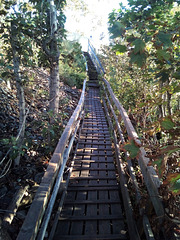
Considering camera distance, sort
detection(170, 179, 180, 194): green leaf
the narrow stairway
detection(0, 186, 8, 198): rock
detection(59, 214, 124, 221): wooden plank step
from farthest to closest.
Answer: detection(0, 186, 8, 198): rock
detection(59, 214, 124, 221): wooden plank step
the narrow stairway
detection(170, 179, 180, 194): green leaf

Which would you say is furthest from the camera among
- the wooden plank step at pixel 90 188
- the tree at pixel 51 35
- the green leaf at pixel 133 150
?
the tree at pixel 51 35

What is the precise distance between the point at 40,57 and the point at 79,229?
12.7ft

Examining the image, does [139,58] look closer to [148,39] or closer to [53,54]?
[148,39]

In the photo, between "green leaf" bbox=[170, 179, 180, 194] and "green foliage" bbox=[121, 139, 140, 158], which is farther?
"green foliage" bbox=[121, 139, 140, 158]

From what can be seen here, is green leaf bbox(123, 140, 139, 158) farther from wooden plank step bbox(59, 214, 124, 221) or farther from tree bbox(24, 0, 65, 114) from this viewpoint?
tree bbox(24, 0, 65, 114)

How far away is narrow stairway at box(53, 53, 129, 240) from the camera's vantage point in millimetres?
2248

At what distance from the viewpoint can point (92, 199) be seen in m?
2.81

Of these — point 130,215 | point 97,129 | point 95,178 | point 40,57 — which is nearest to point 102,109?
point 97,129

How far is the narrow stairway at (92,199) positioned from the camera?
2248mm

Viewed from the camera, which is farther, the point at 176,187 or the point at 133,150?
the point at 133,150

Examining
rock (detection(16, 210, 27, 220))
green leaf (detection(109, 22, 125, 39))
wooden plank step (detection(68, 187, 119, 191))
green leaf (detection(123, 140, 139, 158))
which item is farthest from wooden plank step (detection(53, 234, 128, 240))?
green leaf (detection(109, 22, 125, 39))

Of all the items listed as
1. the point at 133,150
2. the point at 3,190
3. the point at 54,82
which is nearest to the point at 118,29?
the point at 133,150

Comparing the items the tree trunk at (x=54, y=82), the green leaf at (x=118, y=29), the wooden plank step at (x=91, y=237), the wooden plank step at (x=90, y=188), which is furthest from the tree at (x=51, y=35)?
the green leaf at (x=118, y=29)

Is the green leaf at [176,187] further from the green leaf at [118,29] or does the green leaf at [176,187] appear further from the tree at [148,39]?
the green leaf at [118,29]
